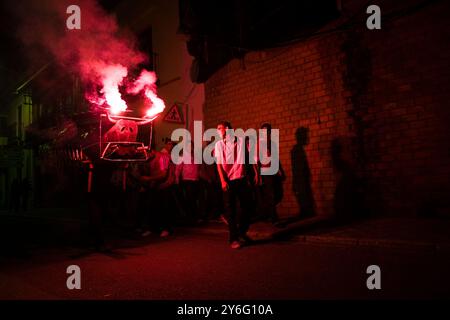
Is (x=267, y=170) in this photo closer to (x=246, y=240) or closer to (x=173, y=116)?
(x=246, y=240)

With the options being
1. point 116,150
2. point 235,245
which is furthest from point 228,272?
point 116,150

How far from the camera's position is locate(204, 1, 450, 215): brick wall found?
742 cm

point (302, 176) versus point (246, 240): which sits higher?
point (302, 176)

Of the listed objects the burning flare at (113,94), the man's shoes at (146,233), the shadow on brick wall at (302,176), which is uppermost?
the burning flare at (113,94)

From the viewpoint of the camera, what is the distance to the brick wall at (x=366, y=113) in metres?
7.42

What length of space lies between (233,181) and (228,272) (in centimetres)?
193

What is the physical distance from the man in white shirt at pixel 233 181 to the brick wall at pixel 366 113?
3244 millimetres

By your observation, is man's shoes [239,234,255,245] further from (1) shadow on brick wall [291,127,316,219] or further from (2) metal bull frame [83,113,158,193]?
(1) shadow on brick wall [291,127,316,219]

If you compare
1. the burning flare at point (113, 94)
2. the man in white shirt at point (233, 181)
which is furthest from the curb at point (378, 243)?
the burning flare at point (113, 94)

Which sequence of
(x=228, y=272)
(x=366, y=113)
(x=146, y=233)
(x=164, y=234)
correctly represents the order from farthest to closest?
1. (x=366, y=113)
2. (x=146, y=233)
3. (x=164, y=234)
4. (x=228, y=272)

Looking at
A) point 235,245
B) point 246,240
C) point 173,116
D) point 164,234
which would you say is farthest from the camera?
point 173,116

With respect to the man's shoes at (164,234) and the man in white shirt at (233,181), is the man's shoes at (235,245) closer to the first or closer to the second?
the man in white shirt at (233,181)

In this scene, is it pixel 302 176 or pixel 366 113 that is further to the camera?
pixel 302 176

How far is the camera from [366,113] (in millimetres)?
8336
